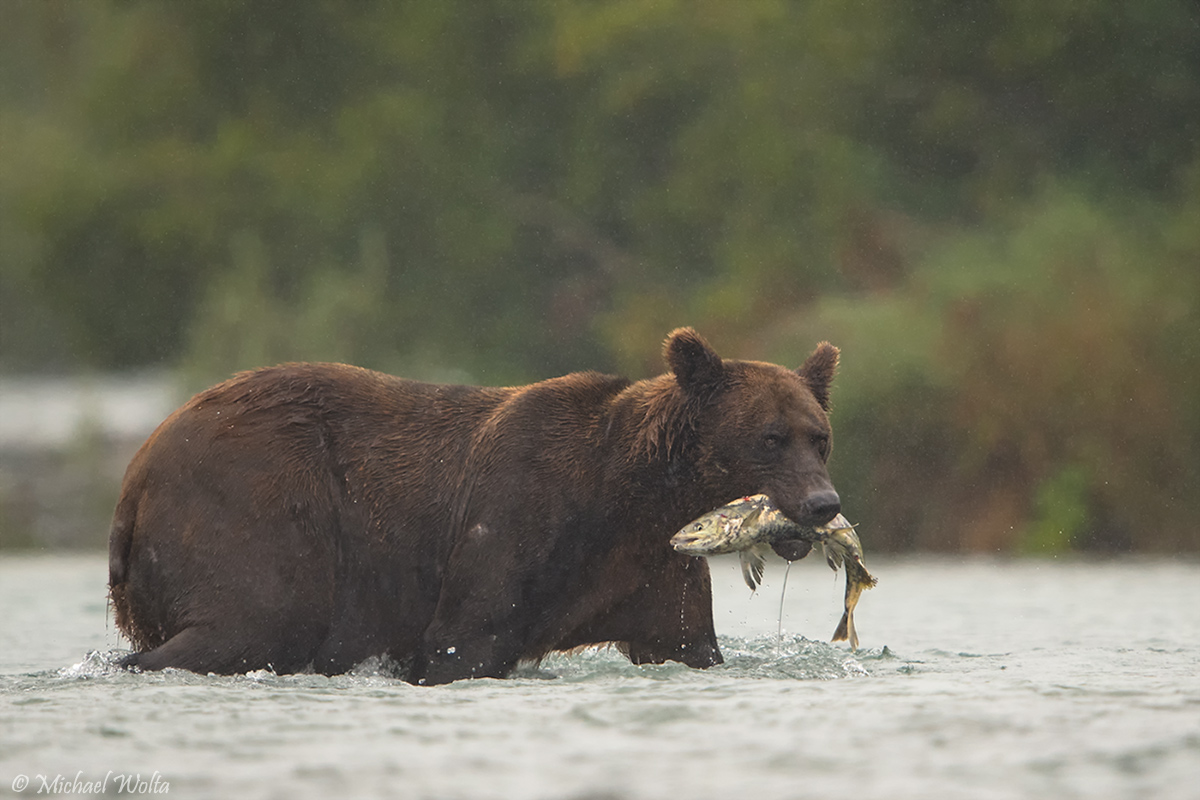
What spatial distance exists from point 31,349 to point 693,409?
3235 centimetres

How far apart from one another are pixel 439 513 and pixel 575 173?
2113 centimetres

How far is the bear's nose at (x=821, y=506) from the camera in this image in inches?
259

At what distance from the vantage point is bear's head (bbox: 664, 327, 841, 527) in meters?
6.80

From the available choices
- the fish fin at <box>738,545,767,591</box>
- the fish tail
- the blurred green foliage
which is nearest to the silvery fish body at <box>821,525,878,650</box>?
the fish tail

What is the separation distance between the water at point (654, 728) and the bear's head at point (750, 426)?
2.51ft

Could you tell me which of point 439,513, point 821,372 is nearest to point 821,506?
point 821,372

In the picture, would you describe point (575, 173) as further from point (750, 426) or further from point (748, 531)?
point (748, 531)

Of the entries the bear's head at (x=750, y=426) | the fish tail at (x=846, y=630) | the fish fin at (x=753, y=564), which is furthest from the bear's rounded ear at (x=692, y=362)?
the fish tail at (x=846, y=630)

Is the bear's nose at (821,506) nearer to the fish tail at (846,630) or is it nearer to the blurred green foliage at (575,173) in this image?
the fish tail at (846,630)

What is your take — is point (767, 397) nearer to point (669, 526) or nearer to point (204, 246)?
point (669, 526)

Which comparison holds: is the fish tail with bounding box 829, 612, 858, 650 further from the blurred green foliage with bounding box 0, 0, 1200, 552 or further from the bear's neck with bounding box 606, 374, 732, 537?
the blurred green foliage with bounding box 0, 0, 1200, 552

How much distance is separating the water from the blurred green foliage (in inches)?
478

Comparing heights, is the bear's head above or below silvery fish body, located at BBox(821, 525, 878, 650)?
above

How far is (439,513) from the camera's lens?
6.96 meters
